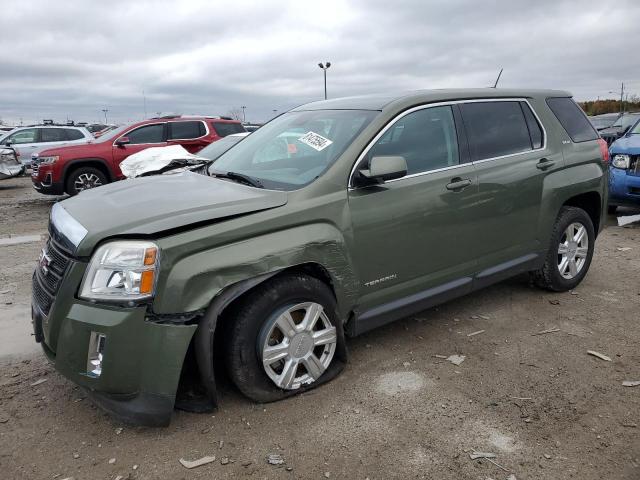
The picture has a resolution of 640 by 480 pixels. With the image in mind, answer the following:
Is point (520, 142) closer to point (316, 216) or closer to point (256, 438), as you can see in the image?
point (316, 216)

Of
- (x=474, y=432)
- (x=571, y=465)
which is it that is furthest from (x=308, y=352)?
(x=571, y=465)

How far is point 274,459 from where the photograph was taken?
2609mm

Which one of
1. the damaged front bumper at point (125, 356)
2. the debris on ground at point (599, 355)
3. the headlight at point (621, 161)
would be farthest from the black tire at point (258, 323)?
the headlight at point (621, 161)

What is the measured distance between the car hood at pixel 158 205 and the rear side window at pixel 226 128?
8736 mm

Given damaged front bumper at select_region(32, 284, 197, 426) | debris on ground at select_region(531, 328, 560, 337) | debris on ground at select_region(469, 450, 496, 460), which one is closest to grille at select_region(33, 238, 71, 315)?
damaged front bumper at select_region(32, 284, 197, 426)

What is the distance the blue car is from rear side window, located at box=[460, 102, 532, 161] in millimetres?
4540

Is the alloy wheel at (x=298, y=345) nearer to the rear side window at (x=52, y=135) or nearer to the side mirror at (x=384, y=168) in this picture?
the side mirror at (x=384, y=168)

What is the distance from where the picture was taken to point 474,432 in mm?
2795

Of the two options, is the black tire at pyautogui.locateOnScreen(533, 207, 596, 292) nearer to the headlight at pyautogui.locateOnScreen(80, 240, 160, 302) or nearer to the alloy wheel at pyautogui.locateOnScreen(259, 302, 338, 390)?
the alloy wheel at pyautogui.locateOnScreen(259, 302, 338, 390)

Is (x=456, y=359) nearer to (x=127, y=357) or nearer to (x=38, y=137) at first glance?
(x=127, y=357)

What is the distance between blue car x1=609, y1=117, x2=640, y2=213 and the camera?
26.0 feet

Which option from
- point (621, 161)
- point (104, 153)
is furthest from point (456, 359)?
point (104, 153)

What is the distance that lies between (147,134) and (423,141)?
8933 millimetres

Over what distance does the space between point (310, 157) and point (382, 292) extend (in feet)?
3.28
